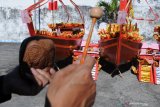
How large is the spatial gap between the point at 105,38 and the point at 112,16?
597 centimetres

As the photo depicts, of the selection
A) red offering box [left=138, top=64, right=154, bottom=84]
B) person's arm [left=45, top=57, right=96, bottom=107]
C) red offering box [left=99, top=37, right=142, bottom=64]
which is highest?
person's arm [left=45, top=57, right=96, bottom=107]

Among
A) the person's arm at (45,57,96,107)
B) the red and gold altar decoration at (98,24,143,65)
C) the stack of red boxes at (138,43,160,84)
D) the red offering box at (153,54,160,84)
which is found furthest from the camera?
the red and gold altar decoration at (98,24,143,65)

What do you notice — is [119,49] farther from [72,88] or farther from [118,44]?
[72,88]

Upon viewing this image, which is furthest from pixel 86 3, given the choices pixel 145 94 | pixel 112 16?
pixel 145 94

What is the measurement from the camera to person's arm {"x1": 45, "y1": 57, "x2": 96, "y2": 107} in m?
0.77

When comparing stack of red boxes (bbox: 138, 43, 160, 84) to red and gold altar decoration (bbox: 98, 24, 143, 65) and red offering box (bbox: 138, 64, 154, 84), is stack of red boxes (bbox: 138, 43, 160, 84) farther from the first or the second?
red and gold altar decoration (bbox: 98, 24, 143, 65)

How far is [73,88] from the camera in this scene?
0.77m

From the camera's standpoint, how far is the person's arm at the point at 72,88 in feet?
2.51

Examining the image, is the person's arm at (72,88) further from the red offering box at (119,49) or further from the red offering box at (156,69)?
the red offering box at (119,49)

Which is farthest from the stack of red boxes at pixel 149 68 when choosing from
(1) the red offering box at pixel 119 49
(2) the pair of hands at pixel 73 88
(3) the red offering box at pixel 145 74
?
(2) the pair of hands at pixel 73 88

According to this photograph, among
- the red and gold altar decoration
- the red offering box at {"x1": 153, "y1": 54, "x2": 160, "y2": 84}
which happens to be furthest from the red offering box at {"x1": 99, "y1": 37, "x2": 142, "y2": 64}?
the red offering box at {"x1": 153, "y1": 54, "x2": 160, "y2": 84}

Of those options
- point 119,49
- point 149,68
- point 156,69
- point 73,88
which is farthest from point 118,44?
point 73,88

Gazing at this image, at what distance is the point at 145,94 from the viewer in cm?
847

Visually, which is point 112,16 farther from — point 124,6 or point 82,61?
point 82,61
